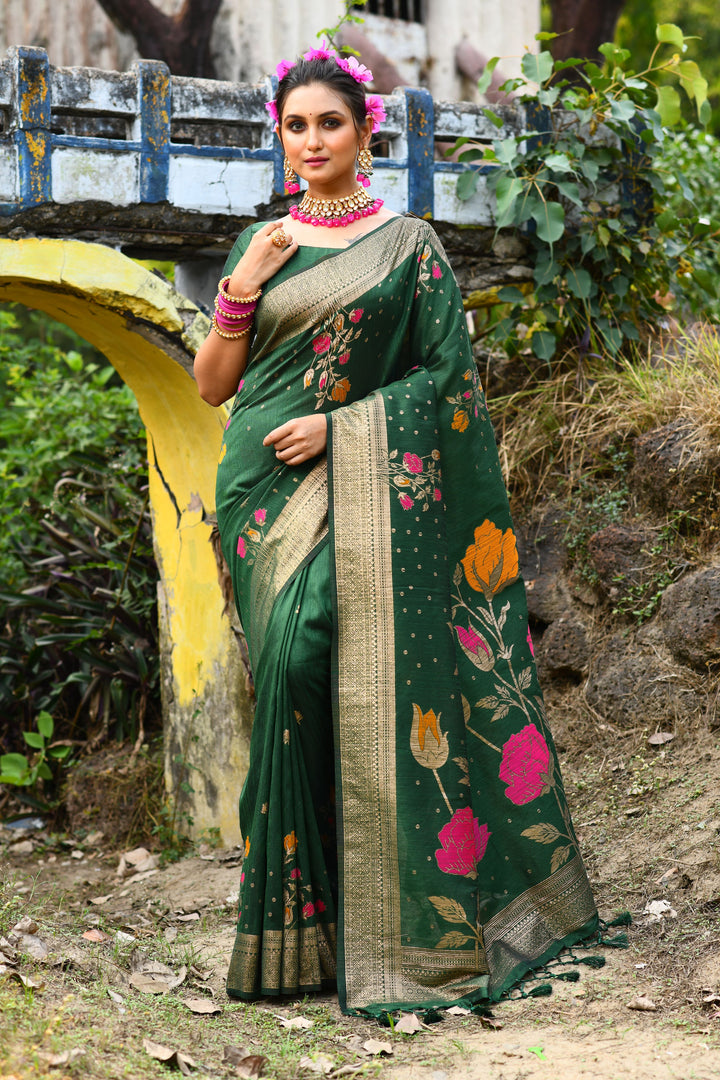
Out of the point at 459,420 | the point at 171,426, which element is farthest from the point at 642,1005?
the point at 171,426

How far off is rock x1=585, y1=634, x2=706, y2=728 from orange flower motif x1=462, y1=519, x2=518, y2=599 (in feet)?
4.99

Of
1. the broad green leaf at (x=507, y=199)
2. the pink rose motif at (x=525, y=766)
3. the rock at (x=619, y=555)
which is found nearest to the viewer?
the pink rose motif at (x=525, y=766)

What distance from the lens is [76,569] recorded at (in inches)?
225

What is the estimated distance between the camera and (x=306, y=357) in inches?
112

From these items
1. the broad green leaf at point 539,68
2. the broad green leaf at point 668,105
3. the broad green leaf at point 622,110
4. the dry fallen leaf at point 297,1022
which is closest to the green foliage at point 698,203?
the broad green leaf at point 668,105

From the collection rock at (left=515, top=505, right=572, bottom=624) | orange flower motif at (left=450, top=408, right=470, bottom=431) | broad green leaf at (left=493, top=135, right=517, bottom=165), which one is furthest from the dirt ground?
broad green leaf at (left=493, top=135, right=517, bottom=165)

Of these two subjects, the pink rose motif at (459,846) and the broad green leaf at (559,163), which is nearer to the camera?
the pink rose motif at (459,846)

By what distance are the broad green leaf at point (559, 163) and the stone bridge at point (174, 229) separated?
0.34 m

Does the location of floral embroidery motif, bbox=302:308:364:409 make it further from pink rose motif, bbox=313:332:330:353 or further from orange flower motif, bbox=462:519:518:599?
orange flower motif, bbox=462:519:518:599

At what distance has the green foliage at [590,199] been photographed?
15.4 feet

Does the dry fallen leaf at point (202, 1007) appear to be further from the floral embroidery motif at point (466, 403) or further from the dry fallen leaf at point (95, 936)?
the floral embroidery motif at point (466, 403)

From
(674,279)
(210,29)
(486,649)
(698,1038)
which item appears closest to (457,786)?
(486,649)

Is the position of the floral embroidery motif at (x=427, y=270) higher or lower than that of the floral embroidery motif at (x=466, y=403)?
higher

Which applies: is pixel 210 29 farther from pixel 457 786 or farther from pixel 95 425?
pixel 457 786
